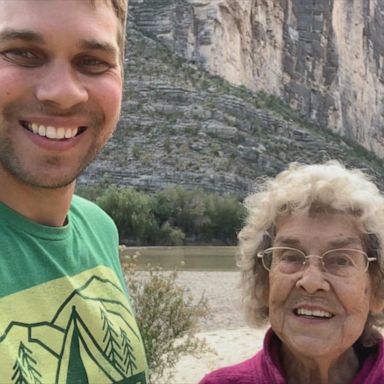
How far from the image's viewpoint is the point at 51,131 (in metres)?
1.95

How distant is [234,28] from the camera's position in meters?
61.6

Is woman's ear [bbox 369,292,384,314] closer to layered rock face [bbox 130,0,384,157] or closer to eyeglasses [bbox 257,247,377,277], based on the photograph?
eyeglasses [bbox 257,247,377,277]

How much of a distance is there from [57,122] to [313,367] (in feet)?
4.27

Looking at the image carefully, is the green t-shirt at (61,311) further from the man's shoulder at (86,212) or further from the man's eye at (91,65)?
the man's eye at (91,65)

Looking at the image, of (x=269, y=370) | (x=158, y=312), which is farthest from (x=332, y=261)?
(x=158, y=312)

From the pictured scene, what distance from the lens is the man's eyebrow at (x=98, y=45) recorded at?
1937 mm

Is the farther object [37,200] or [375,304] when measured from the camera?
[375,304]

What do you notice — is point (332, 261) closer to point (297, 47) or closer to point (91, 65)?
point (91, 65)

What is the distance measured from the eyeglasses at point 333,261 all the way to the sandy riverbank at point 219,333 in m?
0.45

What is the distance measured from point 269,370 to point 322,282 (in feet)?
1.27

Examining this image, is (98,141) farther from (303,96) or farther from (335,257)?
(303,96)

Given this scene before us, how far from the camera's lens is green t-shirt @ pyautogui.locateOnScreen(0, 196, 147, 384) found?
1804mm

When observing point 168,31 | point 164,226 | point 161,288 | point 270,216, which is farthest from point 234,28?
point 270,216

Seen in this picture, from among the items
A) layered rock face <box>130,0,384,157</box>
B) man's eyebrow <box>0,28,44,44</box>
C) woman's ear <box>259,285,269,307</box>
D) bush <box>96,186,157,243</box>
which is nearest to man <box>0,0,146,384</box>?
man's eyebrow <box>0,28,44,44</box>
